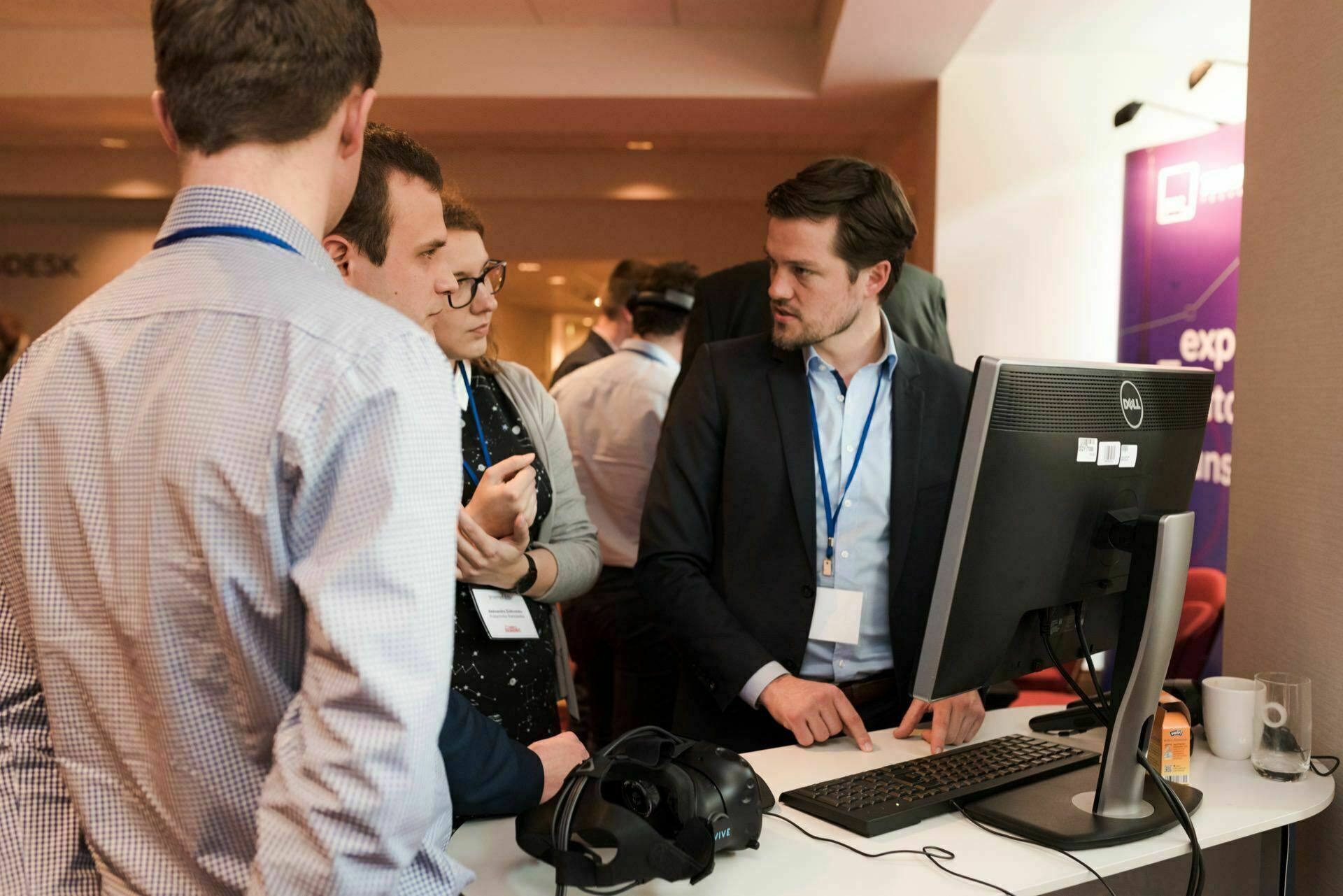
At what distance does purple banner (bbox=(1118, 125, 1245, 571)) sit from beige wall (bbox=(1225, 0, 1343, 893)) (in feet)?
6.67

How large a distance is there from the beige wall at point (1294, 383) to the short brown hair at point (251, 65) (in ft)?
5.07

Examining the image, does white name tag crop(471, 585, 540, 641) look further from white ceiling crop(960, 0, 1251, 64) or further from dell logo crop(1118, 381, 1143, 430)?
white ceiling crop(960, 0, 1251, 64)

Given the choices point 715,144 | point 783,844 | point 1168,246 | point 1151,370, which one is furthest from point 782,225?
point 715,144

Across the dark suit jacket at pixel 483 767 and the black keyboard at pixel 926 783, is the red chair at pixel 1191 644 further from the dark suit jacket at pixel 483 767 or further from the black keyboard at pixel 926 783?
the dark suit jacket at pixel 483 767

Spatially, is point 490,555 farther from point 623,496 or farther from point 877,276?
point 623,496

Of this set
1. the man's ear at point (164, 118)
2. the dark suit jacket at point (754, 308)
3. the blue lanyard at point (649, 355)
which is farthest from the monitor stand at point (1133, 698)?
the blue lanyard at point (649, 355)

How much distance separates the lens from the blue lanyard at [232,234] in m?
0.91

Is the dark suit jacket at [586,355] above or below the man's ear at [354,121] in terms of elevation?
below

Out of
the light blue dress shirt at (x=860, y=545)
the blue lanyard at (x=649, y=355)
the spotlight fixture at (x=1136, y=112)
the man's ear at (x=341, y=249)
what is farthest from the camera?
the spotlight fixture at (x=1136, y=112)

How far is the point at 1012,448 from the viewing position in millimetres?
1274

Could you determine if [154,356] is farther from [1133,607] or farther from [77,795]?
[1133,607]

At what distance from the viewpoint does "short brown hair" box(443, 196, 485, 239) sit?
1873 mm

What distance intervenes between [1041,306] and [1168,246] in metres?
0.61

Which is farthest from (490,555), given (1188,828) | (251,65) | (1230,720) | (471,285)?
(1230,720)
